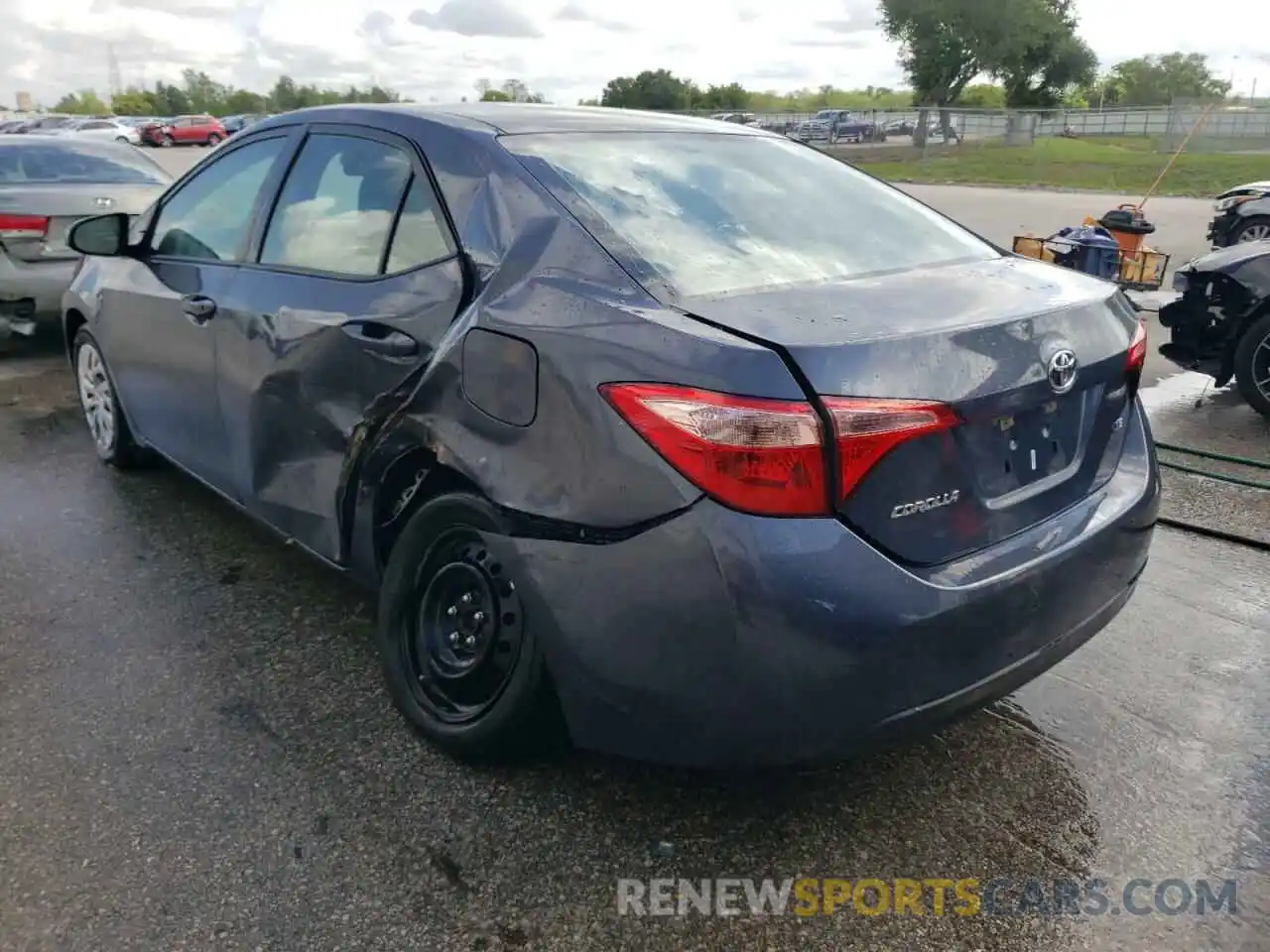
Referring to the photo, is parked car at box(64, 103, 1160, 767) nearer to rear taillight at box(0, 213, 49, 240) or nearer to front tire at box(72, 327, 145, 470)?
front tire at box(72, 327, 145, 470)

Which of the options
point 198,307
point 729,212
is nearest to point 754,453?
point 729,212

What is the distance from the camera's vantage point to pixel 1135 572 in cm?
280

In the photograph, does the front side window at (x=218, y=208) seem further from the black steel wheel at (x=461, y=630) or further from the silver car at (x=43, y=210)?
the silver car at (x=43, y=210)

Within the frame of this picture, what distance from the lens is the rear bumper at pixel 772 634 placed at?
208cm

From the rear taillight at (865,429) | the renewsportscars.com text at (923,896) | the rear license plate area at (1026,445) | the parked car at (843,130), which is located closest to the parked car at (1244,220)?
the rear license plate area at (1026,445)

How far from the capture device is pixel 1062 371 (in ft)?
7.99

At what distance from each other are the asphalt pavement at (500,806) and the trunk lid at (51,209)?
13.6 feet

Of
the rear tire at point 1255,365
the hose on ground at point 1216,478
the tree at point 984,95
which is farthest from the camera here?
the tree at point 984,95

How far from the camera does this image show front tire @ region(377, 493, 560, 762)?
2578 millimetres

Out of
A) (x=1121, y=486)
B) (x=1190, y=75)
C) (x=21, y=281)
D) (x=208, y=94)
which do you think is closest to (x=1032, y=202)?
(x=21, y=281)

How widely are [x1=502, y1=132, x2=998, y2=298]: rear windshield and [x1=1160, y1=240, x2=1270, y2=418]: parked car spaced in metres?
3.68

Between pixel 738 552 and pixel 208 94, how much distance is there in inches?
4593

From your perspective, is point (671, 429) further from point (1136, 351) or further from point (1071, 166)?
point (1071, 166)

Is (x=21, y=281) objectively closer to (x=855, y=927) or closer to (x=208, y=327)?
(x=208, y=327)
